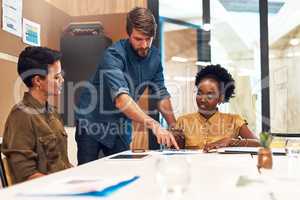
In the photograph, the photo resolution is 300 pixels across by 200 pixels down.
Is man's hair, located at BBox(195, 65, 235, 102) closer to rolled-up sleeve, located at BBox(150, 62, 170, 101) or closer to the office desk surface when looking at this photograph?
rolled-up sleeve, located at BBox(150, 62, 170, 101)

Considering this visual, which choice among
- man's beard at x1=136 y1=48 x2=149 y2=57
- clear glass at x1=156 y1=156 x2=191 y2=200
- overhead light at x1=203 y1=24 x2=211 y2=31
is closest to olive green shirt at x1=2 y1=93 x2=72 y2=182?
man's beard at x1=136 y1=48 x2=149 y2=57

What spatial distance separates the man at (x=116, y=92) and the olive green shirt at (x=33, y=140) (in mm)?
282

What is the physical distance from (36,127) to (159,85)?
3.28 ft

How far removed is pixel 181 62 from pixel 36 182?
115 inches

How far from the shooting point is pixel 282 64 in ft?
11.8

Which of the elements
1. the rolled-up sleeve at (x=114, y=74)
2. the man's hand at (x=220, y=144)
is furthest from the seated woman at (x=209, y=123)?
the rolled-up sleeve at (x=114, y=74)

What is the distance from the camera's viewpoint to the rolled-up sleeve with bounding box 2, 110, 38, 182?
1.39 meters

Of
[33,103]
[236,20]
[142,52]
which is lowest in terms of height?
[33,103]

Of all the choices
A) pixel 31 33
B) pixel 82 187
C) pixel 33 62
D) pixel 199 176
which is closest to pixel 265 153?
pixel 199 176

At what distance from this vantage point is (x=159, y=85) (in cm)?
238

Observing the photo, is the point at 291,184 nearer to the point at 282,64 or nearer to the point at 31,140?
the point at 31,140

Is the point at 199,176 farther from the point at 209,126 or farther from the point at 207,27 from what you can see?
the point at 207,27

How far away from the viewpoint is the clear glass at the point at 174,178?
2.66 ft

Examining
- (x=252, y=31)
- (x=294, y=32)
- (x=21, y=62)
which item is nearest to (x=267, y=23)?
(x=252, y=31)
